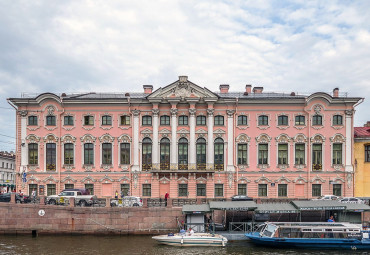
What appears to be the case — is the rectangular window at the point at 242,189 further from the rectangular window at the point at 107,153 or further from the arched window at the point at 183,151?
the rectangular window at the point at 107,153

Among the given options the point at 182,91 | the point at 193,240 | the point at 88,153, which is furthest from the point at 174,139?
the point at 193,240

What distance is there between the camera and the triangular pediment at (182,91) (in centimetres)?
3972

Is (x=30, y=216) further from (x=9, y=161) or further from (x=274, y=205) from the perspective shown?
(x=9, y=161)

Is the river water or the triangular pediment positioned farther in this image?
the triangular pediment

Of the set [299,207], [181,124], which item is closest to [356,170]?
[299,207]

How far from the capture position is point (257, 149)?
40.2m

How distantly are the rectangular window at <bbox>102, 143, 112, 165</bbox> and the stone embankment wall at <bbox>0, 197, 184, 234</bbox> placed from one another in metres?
9.31

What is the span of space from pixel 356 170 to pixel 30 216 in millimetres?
32100

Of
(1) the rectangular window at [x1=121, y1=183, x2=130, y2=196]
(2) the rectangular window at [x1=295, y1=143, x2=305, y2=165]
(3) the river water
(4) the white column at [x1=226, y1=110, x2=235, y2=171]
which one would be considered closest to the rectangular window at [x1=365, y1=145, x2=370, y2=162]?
(2) the rectangular window at [x1=295, y1=143, x2=305, y2=165]

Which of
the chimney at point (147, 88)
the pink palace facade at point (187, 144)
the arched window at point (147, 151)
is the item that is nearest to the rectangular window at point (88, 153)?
the pink palace facade at point (187, 144)

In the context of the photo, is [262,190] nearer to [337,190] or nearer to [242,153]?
[242,153]

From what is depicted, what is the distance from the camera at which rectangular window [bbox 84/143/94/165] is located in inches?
1581

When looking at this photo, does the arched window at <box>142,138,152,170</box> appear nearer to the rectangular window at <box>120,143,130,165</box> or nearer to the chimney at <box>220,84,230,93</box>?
the rectangular window at <box>120,143,130,165</box>

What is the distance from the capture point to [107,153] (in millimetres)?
40219
